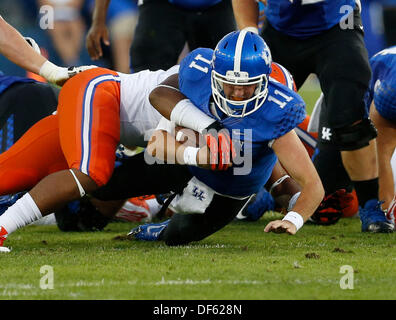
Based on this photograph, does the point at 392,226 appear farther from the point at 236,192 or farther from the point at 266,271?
the point at 266,271

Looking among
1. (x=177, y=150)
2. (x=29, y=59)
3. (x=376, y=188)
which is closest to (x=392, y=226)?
(x=376, y=188)

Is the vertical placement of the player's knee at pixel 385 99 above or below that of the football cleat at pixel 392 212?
above

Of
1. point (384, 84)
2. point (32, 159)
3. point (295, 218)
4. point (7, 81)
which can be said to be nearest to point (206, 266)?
point (295, 218)

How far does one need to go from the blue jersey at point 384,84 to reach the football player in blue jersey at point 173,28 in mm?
991

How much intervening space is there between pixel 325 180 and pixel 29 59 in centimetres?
181

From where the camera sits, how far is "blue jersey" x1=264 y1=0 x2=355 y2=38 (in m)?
4.84

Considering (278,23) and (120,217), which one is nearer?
(278,23)

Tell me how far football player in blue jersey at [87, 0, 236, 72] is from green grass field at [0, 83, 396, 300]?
1.22 m

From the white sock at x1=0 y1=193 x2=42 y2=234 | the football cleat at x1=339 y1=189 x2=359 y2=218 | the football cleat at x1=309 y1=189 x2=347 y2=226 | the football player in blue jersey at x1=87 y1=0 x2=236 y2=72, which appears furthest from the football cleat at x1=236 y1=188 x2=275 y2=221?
the white sock at x1=0 y1=193 x2=42 y2=234

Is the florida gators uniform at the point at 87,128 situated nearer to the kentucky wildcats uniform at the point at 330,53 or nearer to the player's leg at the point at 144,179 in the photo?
the player's leg at the point at 144,179

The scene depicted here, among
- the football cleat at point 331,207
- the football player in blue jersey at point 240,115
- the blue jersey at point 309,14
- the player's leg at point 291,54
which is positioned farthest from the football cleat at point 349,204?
the football player in blue jersey at point 240,115

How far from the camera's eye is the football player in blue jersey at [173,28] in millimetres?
5473

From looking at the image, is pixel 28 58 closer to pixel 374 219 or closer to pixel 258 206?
pixel 258 206

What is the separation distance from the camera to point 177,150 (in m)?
3.83
